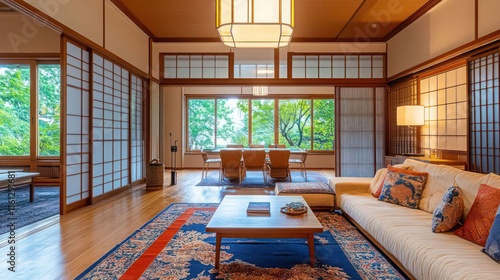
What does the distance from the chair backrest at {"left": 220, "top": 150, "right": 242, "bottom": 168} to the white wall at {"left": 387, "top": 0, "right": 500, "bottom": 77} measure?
12.2 ft

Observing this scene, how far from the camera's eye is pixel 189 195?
4.49m

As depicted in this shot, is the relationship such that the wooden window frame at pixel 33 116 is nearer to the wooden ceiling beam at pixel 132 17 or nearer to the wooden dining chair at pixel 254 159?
the wooden ceiling beam at pixel 132 17

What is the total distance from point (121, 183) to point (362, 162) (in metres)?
5.00

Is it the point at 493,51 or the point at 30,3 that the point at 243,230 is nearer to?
the point at 30,3

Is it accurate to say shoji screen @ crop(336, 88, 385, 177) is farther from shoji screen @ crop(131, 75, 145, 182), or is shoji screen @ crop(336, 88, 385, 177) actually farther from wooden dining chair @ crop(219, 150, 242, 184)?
shoji screen @ crop(131, 75, 145, 182)

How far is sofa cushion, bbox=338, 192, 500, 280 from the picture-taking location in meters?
1.32

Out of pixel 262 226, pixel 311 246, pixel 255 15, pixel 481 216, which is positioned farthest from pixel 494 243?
pixel 255 15

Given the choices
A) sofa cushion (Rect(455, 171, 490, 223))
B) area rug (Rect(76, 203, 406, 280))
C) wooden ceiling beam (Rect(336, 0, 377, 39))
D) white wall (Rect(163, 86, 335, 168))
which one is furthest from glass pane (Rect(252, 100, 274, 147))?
sofa cushion (Rect(455, 171, 490, 223))

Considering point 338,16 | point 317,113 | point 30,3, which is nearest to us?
point 30,3

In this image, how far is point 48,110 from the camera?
5.51m

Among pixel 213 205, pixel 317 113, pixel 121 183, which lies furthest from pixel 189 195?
pixel 317 113

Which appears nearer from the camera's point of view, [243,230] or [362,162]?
[243,230]

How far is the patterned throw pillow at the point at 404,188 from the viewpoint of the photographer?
2469mm

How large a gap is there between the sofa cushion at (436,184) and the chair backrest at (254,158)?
3.31 meters
